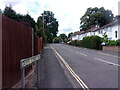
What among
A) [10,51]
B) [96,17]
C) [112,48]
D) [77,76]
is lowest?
[77,76]

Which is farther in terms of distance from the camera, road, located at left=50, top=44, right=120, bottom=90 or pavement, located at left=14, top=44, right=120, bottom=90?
road, located at left=50, top=44, right=120, bottom=90

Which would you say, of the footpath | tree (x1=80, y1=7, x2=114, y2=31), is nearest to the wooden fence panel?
the footpath

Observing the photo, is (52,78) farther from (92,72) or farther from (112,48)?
(112,48)

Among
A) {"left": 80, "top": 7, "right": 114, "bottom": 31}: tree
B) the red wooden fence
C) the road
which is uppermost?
{"left": 80, "top": 7, "right": 114, "bottom": 31}: tree

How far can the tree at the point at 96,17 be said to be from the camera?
89312 mm

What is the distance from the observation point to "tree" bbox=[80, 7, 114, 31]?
8931cm

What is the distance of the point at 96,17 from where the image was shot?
303 feet

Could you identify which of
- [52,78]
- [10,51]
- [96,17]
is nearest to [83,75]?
[52,78]

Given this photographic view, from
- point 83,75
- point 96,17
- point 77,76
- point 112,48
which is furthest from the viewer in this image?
point 96,17

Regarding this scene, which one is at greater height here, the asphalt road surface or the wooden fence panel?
the wooden fence panel

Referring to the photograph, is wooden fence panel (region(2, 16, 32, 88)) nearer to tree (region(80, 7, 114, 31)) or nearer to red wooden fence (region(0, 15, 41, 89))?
red wooden fence (region(0, 15, 41, 89))

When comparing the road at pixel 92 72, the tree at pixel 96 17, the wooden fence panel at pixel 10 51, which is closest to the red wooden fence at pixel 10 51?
the wooden fence panel at pixel 10 51

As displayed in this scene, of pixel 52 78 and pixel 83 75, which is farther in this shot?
pixel 83 75

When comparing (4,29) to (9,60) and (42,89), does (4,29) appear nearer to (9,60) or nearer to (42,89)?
(9,60)
